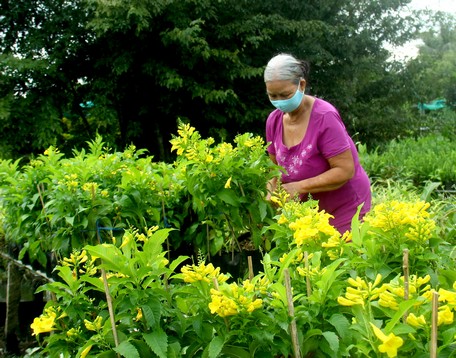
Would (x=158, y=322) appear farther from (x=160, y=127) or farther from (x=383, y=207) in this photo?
(x=160, y=127)

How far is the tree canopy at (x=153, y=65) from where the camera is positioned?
1089 cm

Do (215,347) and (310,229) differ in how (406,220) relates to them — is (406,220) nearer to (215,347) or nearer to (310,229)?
(310,229)

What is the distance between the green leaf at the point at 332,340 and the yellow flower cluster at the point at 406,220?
13.6 inches

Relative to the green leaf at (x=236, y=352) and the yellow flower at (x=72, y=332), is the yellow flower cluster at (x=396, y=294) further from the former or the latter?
the yellow flower at (x=72, y=332)

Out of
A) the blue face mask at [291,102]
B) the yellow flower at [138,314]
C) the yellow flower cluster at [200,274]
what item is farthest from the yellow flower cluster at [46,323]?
the blue face mask at [291,102]

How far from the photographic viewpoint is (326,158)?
9.07ft

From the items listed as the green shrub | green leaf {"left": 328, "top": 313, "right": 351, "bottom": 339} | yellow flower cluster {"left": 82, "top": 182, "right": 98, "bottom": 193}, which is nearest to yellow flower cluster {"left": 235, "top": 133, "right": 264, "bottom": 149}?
yellow flower cluster {"left": 82, "top": 182, "right": 98, "bottom": 193}

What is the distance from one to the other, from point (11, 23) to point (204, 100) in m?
4.15

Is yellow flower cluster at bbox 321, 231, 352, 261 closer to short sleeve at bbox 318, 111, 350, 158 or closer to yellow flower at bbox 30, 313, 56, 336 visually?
yellow flower at bbox 30, 313, 56, 336

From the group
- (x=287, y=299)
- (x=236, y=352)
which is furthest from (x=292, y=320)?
(x=236, y=352)

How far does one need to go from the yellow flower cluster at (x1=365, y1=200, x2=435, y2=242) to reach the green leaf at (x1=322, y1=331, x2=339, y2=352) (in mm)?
347

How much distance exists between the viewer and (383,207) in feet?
4.96

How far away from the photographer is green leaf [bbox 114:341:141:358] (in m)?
1.35

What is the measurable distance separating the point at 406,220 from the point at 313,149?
1341 millimetres
